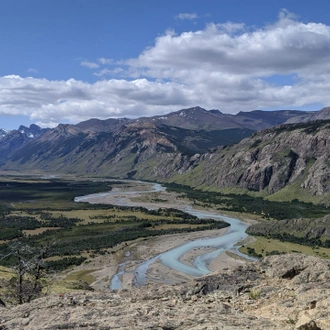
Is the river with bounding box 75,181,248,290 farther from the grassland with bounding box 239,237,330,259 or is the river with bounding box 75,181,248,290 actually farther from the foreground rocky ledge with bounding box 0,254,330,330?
the foreground rocky ledge with bounding box 0,254,330,330

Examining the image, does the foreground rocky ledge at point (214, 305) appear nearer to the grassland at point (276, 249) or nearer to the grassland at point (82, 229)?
the grassland at point (82, 229)

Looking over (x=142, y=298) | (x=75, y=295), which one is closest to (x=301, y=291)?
(x=142, y=298)


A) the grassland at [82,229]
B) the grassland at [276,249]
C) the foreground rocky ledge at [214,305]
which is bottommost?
the grassland at [82,229]

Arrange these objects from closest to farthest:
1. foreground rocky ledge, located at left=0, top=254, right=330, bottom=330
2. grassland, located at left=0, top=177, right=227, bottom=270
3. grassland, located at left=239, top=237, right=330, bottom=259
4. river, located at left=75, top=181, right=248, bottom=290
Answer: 1. foreground rocky ledge, located at left=0, top=254, right=330, bottom=330
2. river, located at left=75, top=181, right=248, bottom=290
3. grassland, located at left=239, top=237, right=330, bottom=259
4. grassland, located at left=0, top=177, right=227, bottom=270

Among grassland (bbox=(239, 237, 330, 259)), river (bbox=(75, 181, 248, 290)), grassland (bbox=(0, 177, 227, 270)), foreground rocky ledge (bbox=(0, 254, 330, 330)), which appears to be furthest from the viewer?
grassland (bbox=(0, 177, 227, 270))

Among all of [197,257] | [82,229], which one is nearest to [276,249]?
[197,257]

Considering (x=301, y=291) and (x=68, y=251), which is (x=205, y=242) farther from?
(x=301, y=291)

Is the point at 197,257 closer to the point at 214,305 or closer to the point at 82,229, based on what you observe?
the point at 82,229

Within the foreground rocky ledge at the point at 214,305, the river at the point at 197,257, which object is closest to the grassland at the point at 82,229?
the river at the point at 197,257

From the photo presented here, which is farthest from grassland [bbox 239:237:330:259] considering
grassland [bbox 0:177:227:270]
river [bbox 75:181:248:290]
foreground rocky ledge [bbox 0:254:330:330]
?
foreground rocky ledge [bbox 0:254:330:330]
